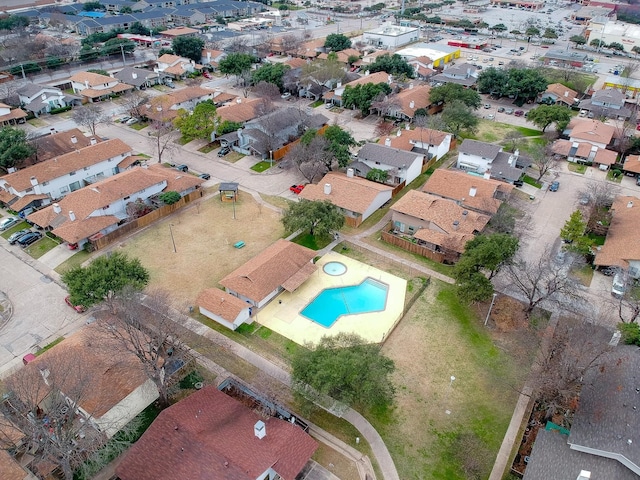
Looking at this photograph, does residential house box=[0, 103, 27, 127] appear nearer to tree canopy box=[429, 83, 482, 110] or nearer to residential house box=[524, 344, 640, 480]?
tree canopy box=[429, 83, 482, 110]

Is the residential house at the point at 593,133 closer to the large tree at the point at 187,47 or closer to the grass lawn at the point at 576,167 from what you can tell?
the grass lawn at the point at 576,167

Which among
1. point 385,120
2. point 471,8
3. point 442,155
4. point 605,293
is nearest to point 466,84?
point 385,120

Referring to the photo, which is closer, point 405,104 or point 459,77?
point 405,104

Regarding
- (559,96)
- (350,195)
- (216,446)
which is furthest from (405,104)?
(216,446)

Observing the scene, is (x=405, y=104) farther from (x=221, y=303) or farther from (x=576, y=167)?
(x=221, y=303)

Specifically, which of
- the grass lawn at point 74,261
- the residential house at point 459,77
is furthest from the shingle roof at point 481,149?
the grass lawn at point 74,261

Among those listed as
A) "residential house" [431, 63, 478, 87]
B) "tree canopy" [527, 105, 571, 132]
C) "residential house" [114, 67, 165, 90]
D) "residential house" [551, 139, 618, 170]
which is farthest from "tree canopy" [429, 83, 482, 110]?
"residential house" [114, 67, 165, 90]
